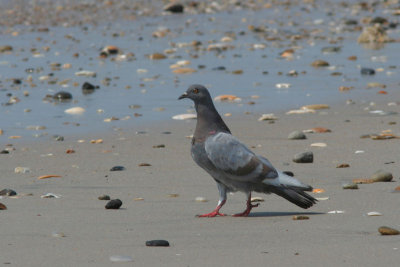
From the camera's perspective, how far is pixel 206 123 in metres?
7.12

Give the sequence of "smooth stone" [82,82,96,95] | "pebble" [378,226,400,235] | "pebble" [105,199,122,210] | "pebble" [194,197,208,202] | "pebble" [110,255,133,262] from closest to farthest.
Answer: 1. "pebble" [110,255,133,262]
2. "pebble" [378,226,400,235]
3. "pebble" [105,199,122,210]
4. "pebble" [194,197,208,202]
5. "smooth stone" [82,82,96,95]

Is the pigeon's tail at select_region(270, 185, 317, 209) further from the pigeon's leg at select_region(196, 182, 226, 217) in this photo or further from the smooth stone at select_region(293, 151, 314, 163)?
the smooth stone at select_region(293, 151, 314, 163)

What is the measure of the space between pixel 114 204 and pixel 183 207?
58 centimetres

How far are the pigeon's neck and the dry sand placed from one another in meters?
0.63

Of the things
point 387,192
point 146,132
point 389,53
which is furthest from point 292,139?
point 389,53

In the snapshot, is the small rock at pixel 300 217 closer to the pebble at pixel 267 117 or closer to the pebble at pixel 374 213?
the pebble at pixel 374 213

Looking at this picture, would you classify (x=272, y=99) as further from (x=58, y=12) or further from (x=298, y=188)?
(x=58, y=12)

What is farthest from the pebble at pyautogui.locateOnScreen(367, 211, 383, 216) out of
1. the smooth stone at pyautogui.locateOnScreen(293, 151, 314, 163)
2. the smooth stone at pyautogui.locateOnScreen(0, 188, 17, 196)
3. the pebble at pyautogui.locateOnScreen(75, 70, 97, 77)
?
the pebble at pyautogui.locateOnScreen(75, 70, 97, 77)

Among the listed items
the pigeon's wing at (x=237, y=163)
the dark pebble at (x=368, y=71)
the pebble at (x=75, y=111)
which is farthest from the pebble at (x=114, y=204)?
the dark pebble at (x=368, y=71)

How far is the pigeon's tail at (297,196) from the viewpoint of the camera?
6.69 m

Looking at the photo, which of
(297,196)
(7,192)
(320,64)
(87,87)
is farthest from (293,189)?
(320,64)

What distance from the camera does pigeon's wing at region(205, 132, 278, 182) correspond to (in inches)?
267

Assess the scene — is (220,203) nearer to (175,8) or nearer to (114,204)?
(114,204)

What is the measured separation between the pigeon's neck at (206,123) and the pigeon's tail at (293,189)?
26.1 inches
